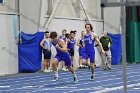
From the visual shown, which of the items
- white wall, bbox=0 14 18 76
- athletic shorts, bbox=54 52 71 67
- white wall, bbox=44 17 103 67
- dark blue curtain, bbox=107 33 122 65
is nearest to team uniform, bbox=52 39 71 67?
athletic shorts, bbox=54 52 71 67

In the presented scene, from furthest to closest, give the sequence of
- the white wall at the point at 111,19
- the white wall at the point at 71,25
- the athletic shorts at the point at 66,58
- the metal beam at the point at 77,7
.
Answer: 1. the white wall at the point at 111,19
2. the metal beam at the point at 77,7
3. the white wall at the point at 71,25
4. the athletic shorts at the point at 66,58

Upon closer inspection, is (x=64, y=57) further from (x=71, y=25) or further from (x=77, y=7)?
(x=77, y=7)

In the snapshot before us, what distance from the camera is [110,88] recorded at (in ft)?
43.0

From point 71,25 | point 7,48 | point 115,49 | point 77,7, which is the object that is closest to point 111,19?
point 115,49

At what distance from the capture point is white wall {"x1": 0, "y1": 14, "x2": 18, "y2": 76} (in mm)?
19672

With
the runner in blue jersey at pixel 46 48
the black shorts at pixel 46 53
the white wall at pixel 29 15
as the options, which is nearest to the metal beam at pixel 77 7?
the white wall at pixel 29 15

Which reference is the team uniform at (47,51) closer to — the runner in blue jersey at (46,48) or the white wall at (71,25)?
the runner in blue jersey at (46,48)

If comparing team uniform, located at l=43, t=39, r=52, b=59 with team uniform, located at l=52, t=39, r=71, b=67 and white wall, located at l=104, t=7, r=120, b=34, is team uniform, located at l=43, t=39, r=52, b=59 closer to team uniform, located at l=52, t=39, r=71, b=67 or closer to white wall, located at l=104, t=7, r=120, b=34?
team uniform, located at l=52, t=39, r=71, b=67

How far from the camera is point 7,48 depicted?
1998cm

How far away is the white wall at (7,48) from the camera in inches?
774

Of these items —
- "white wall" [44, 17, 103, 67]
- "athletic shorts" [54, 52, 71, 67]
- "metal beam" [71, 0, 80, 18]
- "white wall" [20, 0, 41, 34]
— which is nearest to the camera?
"athletic shorts" [54, 52, 71, 67]

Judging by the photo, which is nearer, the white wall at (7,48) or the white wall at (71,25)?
the white wall at (7,48)

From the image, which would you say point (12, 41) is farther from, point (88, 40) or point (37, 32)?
point (88, 40)

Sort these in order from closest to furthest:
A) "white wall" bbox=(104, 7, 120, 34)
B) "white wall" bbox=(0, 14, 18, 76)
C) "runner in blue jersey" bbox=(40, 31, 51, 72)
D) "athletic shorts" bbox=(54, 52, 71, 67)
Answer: "athletic shorts" bbox=(54, 52, 71, 67) → "white wall" bbox=(0, 14, 18, 76) → "runner in blue jersey" bbox=(40, 31, 51, 72) → "white wall" bbox=(104, 7, 120, 34)
